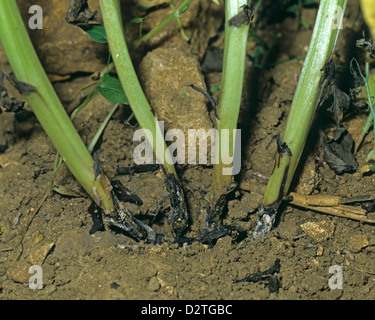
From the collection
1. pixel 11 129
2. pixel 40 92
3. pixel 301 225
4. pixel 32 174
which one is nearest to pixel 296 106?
pixel 301 225

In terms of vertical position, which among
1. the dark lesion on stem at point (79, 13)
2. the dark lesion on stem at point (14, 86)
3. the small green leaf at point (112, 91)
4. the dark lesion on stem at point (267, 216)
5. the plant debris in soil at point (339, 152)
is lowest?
the dark lesion on stem at point (267, 216)

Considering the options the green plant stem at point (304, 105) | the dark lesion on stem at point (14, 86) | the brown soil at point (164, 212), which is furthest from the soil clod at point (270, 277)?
the dark lesion on stem at point (14, 86)

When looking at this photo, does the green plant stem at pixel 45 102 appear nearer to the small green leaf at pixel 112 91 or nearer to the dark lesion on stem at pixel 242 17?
the small green leaf at pixel 112 91

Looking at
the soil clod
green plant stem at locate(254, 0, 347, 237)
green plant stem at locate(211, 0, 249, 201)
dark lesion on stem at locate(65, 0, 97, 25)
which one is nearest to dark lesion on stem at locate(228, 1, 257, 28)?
green plant stem at locate(211, 0, 249, 201)

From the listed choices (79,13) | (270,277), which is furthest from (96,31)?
(270,277)

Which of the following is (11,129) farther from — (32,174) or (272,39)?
(272,39)

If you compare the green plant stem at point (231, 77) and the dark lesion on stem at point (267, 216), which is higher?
the green plant stem at point (231, 77)
